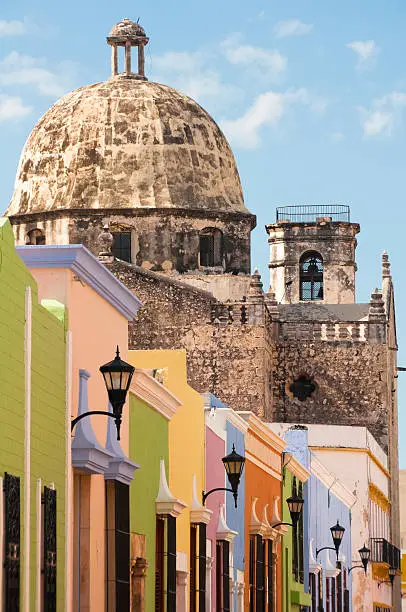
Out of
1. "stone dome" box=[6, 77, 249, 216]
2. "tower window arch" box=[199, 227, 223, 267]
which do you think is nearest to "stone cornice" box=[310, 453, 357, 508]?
"tower window arch" box=[199, 227, 223, 267]

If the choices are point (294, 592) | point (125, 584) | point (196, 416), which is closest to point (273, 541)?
point (294, 592)

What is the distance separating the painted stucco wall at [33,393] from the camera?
1410cm

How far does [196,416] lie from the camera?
934 inches

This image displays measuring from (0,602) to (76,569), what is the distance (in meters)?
3.21

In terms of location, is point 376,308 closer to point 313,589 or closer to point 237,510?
point 313,589

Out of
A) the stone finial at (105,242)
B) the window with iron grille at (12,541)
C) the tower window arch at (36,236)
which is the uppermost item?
the tower window arch at (36,236)

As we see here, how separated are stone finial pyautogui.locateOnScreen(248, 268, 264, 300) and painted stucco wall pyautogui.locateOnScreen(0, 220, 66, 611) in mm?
33742

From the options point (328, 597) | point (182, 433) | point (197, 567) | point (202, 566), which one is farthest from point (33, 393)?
point (328, 597)

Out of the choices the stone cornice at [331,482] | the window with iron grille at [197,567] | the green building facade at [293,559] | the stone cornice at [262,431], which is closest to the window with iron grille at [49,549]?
the window with iron grille at [197,567]

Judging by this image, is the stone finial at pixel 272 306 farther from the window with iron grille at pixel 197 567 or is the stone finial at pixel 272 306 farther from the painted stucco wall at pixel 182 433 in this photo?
the window with iron grille at pixel 197 567

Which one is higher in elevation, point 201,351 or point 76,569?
A: point 201,351

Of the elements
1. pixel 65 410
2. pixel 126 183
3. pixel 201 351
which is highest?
pixel 126 183

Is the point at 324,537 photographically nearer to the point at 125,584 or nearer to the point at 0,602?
the point at 125,584

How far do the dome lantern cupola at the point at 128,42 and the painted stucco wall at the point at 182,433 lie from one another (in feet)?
104
